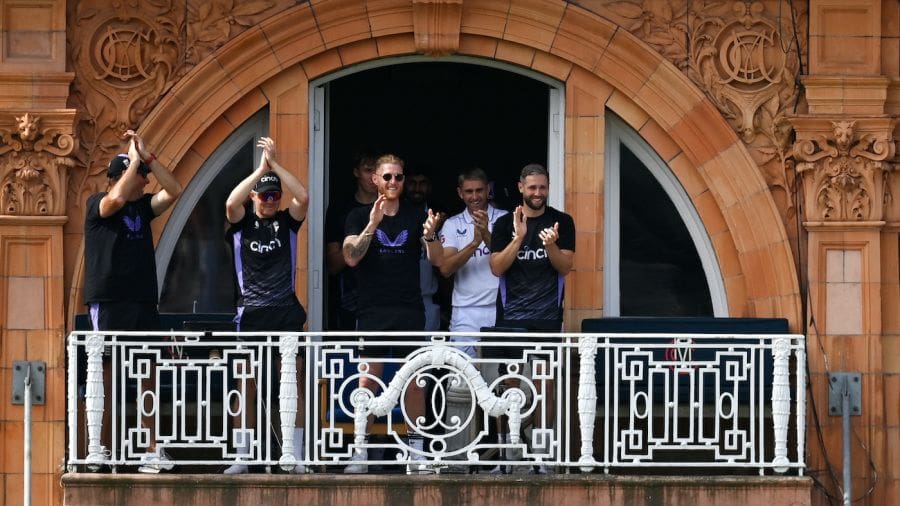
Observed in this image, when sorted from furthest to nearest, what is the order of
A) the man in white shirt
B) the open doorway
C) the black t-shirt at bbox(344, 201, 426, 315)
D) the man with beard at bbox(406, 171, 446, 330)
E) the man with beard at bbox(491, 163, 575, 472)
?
the open doorway, the man with beard at bbox(406, 171, 446, 330), the man in white shirt, the black t-shirt at bbox(344, 201, 426, 315), the man with beard at bbox(491, 163, 575, 472)

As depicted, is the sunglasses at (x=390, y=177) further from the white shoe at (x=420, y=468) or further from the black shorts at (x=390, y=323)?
the white shoe at (x=420, y=468)

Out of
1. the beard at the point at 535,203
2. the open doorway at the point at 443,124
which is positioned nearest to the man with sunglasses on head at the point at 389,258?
the beard at the point at 535,203

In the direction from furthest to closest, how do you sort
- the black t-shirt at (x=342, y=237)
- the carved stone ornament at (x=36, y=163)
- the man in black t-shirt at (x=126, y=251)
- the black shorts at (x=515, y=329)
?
the black t-shirt at (x=342, y=237) → the carved stone ornament at (x=36, y=163) → the black shorts at (x=515, y=329) → the man in black t-shirt at (x=126, y=251)

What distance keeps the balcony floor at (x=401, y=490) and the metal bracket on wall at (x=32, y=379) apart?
57.8 inches

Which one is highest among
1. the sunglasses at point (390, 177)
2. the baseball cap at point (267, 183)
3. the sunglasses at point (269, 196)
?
the sunglasses at point (390, 177)

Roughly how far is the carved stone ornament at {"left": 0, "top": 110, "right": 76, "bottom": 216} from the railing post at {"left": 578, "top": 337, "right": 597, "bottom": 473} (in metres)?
Answer: 4.17

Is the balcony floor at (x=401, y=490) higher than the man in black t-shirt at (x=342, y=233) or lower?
lower

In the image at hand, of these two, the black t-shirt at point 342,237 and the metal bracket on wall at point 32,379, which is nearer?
the metal bracket on wall at point 32,379

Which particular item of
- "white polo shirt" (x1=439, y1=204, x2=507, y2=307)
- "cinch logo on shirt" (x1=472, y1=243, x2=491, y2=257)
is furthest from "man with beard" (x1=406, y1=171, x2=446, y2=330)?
"cinch logo on shirt" (x1=472, y1=243, x2=491, y2=257)

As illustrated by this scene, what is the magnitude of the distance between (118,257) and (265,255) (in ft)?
3.38

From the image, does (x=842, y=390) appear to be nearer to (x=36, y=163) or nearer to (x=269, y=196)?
(x=269, y=196)

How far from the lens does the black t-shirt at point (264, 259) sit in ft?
49.5

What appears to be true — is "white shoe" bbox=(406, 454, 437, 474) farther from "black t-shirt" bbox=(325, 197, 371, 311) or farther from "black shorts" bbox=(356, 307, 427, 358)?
"black t-shirt" bbox=(325, 197, 371, 311)

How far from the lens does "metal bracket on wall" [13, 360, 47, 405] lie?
52.4ft
